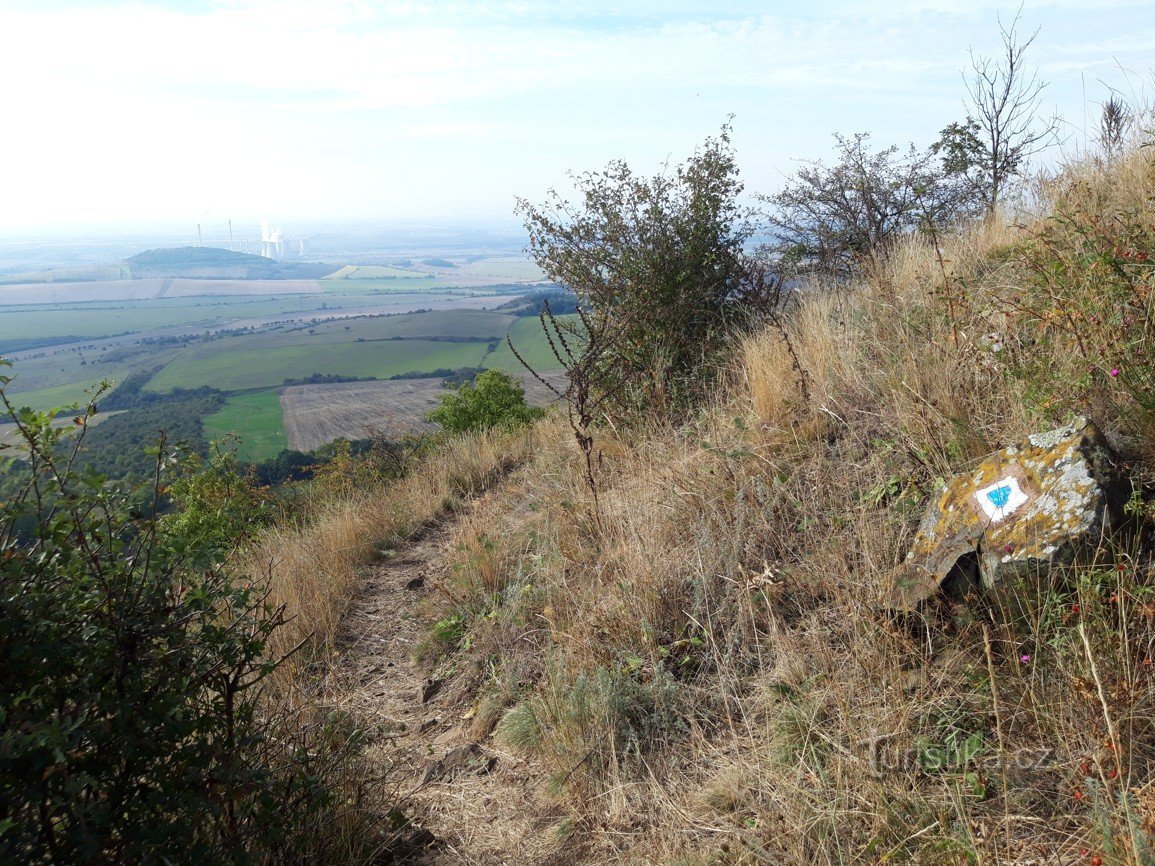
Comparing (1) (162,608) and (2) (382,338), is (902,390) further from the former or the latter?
(2) (382,338)

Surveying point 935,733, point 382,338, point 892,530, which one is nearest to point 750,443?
point 892,530

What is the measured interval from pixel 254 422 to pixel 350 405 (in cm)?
471

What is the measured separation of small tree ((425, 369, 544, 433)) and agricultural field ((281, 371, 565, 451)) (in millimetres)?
11427

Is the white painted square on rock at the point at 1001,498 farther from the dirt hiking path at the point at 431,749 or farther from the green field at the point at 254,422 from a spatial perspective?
the green field at the point at 254,422

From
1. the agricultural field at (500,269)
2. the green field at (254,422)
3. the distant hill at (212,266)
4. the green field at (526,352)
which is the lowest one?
the green field at (254,422)

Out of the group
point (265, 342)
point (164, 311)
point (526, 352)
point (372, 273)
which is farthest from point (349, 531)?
point (372, 273)

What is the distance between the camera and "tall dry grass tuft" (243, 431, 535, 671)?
182 inches

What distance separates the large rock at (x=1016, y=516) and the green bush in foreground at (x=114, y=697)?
228cm

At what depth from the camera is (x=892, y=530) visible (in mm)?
3115

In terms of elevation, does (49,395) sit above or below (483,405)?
below

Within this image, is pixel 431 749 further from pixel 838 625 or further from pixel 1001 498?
pixel 1001 498

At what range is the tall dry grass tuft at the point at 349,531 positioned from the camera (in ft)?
15.2

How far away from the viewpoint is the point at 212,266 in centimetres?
11725

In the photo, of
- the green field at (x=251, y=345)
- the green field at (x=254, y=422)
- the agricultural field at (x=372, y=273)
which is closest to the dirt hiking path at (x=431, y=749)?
the green field at (x=254, y=422)
